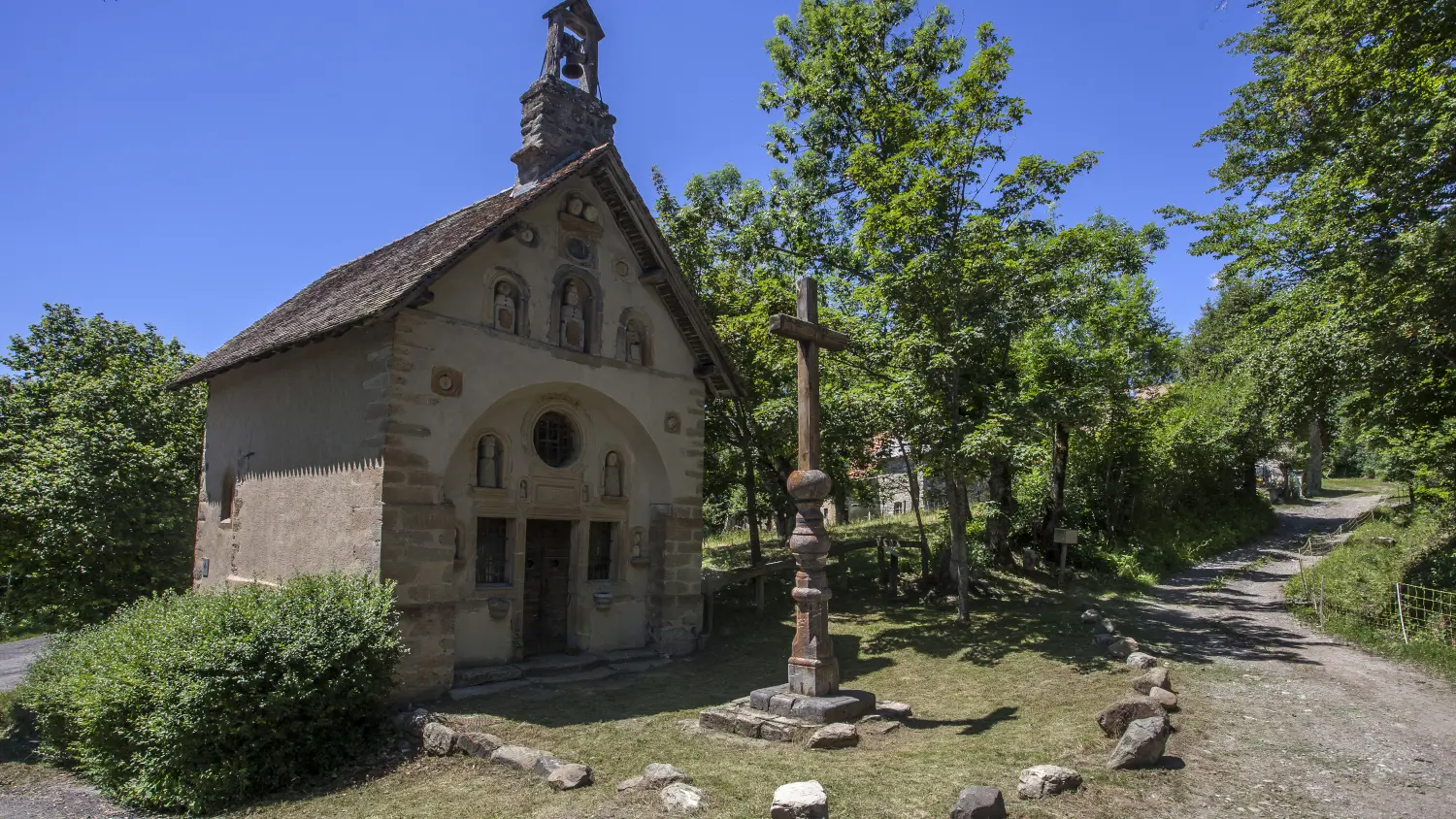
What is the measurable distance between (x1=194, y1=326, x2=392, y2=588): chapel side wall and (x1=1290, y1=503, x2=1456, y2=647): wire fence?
15234 mm

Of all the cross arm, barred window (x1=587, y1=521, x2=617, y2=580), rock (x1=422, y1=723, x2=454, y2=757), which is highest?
the cross arm

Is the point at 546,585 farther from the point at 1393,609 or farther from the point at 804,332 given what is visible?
the point at 1393,609

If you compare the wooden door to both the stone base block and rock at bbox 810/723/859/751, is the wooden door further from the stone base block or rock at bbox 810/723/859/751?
rock at bbox 810/723/859/751

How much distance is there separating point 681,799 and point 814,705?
2672 mm

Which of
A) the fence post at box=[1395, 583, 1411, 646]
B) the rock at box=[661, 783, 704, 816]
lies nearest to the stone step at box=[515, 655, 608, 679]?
the rock at box=[661, 783, 704, 816]

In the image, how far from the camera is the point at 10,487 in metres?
14.4

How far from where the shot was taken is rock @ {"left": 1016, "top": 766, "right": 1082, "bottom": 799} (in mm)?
6340

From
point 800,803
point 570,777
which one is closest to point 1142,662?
point 800,803

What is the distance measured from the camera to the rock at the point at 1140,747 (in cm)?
687

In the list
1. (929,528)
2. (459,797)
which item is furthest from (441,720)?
(929,528)

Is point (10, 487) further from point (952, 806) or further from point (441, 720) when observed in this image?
point (952, 806)

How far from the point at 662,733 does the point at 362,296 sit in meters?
7.84

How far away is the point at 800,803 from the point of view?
6105 mm

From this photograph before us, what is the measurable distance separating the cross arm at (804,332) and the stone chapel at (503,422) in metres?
4.57
